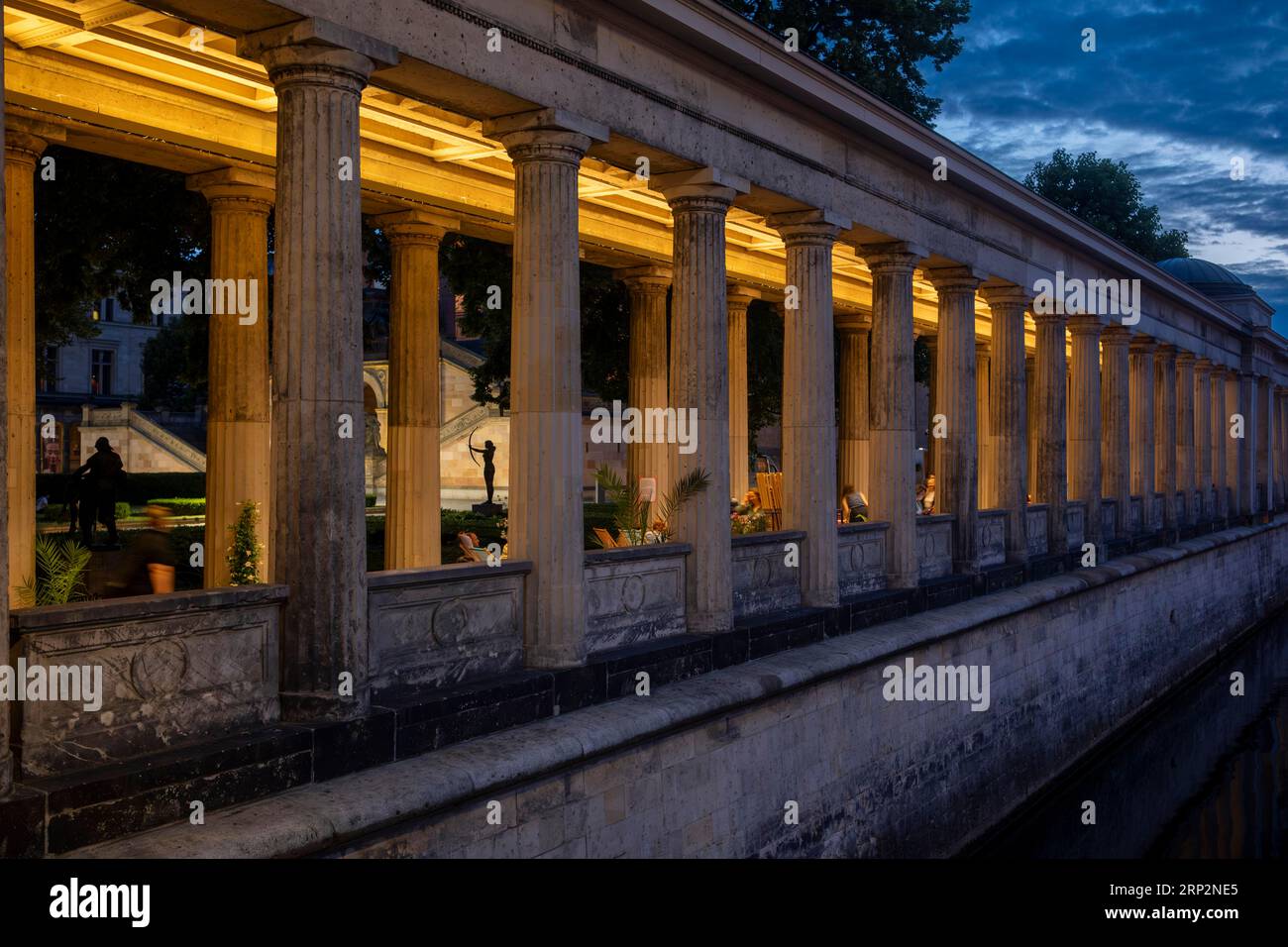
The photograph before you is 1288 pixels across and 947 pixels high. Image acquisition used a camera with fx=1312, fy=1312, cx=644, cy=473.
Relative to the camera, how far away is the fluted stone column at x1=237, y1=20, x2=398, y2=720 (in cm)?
779

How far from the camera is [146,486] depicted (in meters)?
39.5

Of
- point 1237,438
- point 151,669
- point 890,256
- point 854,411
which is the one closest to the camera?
point 151,669

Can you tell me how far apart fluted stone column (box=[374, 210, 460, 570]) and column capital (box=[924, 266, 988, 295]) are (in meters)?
6.57

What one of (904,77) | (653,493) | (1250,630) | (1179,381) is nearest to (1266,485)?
(1250,630)

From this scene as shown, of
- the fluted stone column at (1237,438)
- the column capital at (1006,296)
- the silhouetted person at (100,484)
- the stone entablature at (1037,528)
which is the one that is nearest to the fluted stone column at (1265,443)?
the fluted stone column at (1237,438)

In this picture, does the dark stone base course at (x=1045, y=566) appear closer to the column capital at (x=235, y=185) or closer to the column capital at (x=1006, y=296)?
the column capital at (x=1006, y=296)

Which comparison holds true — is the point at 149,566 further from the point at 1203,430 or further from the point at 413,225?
the point at 1203,430

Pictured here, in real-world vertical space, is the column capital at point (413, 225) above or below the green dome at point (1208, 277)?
below

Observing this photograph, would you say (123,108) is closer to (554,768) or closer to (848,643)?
(554,768)

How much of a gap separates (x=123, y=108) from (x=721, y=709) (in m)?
6.87

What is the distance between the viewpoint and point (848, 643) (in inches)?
518

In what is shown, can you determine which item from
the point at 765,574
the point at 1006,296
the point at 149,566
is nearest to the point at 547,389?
the point at 149,566

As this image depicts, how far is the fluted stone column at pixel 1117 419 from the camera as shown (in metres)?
24.0

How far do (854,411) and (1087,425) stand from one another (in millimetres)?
3967
